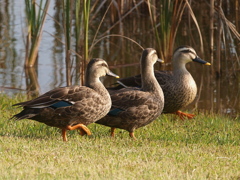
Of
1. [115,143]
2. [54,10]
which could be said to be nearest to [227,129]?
[115,143]

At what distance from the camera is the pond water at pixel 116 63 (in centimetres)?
1012

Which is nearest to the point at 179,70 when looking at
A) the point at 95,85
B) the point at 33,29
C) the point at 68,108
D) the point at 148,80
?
the point at 148,80

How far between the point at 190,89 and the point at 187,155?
3.02 metres

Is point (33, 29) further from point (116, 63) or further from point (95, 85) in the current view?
point (95, 85)

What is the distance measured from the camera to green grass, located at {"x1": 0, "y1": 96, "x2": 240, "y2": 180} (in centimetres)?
451

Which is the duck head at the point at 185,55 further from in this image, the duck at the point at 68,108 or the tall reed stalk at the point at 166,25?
the duck at the point at 68,108

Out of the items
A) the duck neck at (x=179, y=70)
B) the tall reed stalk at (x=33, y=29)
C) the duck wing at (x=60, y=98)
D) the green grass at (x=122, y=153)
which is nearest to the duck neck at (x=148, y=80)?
the green grass at (x=122, y=153)

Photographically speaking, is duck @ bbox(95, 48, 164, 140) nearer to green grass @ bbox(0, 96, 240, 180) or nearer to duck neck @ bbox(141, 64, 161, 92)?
duck neck @ bbox(141, 64, 161, 92)

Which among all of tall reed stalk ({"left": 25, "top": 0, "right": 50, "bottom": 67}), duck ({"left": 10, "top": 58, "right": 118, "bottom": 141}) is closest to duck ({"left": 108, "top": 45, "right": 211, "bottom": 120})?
duck ({"left": 10, "top": 58, "right": 118, "bottom": 141})

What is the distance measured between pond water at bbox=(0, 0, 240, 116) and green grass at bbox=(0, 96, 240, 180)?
6.97 feet

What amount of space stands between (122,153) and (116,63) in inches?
264

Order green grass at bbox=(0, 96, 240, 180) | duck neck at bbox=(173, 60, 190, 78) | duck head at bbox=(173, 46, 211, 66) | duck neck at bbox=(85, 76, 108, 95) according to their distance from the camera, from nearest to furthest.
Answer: green grass at bbox=(0, 96, 240, 180) < duck neck at bbox=(85, 76, 108, 95) < duck neck at bbox=(173, 60, 190, 78) < duck head at bbox=(173, 46, 211, 66)

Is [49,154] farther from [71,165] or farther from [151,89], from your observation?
[151,89]

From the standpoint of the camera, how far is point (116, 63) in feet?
39.1
